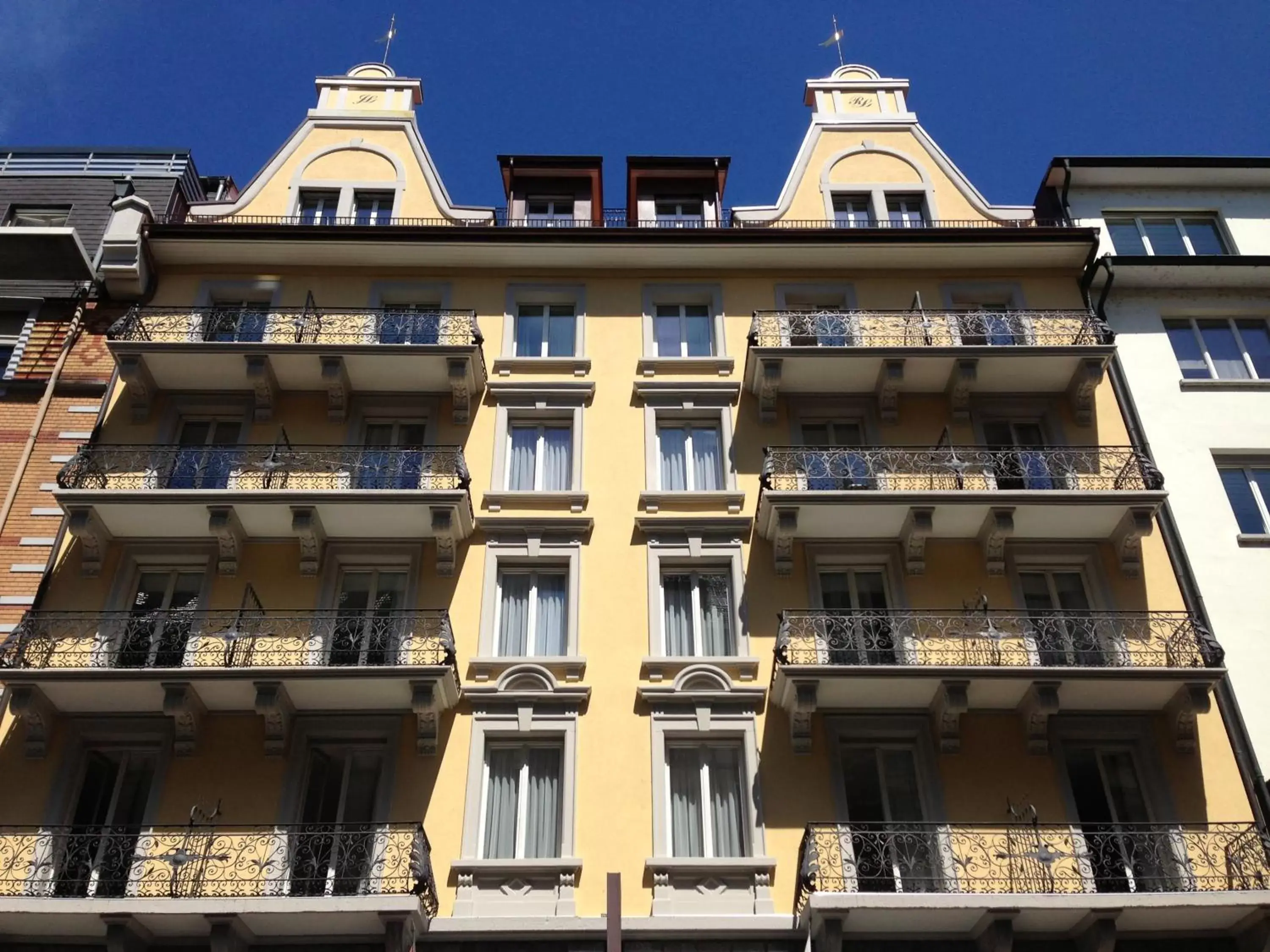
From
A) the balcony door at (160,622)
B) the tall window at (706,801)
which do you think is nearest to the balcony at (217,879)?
the balcony door at (160,622)

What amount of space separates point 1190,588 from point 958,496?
14.3 feet

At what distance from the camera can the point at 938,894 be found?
15.7 meters

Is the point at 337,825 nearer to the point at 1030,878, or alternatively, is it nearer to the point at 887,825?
the point at 887,825

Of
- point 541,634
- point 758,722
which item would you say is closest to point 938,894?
point 758,722

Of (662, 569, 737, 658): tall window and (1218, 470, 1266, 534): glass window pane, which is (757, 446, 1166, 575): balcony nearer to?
(662, 569, 737, 658): tall window

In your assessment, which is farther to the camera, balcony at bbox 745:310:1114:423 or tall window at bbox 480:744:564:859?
balcony at bbox 745:310:1114:423

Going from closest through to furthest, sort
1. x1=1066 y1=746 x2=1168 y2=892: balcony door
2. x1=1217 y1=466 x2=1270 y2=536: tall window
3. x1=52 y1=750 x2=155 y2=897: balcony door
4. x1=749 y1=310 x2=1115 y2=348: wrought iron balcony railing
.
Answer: x1=1066 y1=746 x2=1168 y2=892: balcony door
x1=52 y1=750 x2=155 y2=897: balcony door
x1=1217 y1=466 x2=1270 y2=536: tall window
x1=749 y1=310 x2=1115 y2=348: wrought iron balcony railing

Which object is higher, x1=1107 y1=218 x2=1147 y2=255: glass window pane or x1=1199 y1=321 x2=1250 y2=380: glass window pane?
x1=1107 y1=218 x2=1147 y2=255: glass window pane

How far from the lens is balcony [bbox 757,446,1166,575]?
781 inches

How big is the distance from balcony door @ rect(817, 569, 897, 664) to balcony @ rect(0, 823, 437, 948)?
7.20 m

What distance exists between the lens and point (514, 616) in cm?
2016

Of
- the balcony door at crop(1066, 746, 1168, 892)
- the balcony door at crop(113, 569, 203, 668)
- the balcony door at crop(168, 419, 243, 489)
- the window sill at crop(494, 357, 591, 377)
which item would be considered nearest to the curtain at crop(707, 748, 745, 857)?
the balcony door at crop(1066, 746, 1168, 892)

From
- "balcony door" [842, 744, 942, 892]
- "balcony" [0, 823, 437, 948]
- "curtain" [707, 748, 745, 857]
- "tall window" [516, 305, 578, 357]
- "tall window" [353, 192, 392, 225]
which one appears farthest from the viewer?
"tall window" [353, 192, 392, 225]

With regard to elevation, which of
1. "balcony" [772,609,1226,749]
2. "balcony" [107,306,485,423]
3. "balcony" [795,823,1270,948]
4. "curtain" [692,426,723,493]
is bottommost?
"balcony" [795,823,1270,948]
